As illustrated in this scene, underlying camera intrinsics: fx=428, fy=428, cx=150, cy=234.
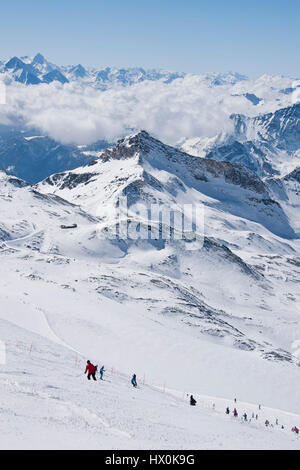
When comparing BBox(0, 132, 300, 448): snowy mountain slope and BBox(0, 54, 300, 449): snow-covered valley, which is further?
BBox(0, 132, 300, 448): snowy mountain slope

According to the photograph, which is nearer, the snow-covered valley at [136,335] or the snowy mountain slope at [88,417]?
the snowy mountain slope at [88,417]

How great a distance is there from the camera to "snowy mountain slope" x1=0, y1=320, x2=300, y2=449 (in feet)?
62.8

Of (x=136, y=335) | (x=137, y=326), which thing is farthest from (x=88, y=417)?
(x=137, y=326)

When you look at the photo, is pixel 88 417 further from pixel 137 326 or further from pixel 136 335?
pixel 137 326

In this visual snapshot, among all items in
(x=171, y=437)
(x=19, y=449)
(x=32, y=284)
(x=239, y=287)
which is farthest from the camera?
(x=239, y=287)

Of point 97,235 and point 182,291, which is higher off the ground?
point 97,235

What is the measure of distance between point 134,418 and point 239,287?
120 m

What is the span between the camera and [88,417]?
22969 mm

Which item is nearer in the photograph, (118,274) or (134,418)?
(134,418)

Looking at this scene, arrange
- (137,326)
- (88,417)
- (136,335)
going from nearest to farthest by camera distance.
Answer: (88,417), (136,335), (137,326)

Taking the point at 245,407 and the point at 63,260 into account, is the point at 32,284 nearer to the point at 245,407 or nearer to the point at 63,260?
the point at 63,260

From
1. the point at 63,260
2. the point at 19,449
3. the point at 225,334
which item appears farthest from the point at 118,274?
the point at 19,449

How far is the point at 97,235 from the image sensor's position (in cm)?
14150

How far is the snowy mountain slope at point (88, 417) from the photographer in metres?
19.2
